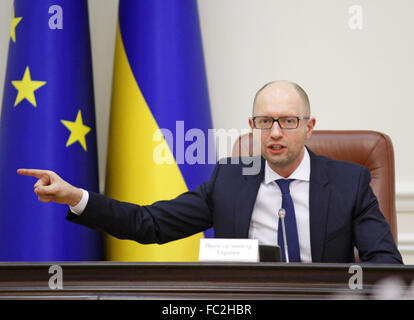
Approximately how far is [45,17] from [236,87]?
1.04m

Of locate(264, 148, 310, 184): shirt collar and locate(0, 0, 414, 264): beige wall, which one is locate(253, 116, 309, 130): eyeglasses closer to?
locate(264, 148, 310, 184): shirt collar

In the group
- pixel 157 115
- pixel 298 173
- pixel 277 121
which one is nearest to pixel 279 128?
pixel 277 121

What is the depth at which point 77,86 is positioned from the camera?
264 centimetres

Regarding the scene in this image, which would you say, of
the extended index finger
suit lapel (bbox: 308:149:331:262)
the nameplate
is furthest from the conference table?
suit lapel (bbox: 308:149:331:262)

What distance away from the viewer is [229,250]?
128 cm

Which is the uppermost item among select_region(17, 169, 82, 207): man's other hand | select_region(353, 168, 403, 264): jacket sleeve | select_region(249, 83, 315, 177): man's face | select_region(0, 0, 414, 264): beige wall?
select_region(0, 0, 414, 264): beige wall

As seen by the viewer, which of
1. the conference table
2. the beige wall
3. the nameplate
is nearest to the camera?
the conference table

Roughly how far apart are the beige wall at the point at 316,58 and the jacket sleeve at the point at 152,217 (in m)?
1.05

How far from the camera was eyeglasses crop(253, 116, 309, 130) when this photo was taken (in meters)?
1.85

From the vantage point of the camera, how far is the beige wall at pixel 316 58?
3035 millimetres

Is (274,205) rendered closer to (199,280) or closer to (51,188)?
(51,188)

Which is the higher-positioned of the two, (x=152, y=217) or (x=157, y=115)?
(x=157, y=115)

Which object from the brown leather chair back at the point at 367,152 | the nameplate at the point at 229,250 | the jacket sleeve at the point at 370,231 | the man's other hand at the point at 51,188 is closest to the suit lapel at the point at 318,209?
the jacket sleeve at the point at 370,231

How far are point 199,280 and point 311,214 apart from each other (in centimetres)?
99
